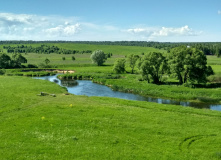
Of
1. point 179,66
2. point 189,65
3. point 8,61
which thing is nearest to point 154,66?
point 179,66

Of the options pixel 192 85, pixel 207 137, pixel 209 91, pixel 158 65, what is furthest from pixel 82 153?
pixel 158 65

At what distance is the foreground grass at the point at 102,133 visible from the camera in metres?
20.7

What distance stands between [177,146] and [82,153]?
945cm

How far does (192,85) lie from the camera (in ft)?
219

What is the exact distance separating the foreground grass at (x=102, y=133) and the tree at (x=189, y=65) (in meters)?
34.5

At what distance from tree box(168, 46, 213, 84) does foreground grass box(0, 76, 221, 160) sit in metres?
34.5

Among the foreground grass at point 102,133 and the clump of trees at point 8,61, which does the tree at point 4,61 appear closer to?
the clump of trees at point 8,61

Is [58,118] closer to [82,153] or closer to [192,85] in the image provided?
[82,153]

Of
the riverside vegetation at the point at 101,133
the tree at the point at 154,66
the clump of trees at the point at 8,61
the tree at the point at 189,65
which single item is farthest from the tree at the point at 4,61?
the riverside vegetation at the point at 101,133

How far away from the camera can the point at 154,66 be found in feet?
249

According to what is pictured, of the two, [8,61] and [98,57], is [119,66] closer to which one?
[98,57]

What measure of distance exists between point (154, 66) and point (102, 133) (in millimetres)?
53894

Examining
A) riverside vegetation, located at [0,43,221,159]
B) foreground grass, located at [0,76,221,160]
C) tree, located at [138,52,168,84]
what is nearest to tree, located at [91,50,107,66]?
tree, located at [138,52,168,84]

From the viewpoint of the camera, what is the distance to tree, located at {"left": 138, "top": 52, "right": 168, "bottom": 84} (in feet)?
243
